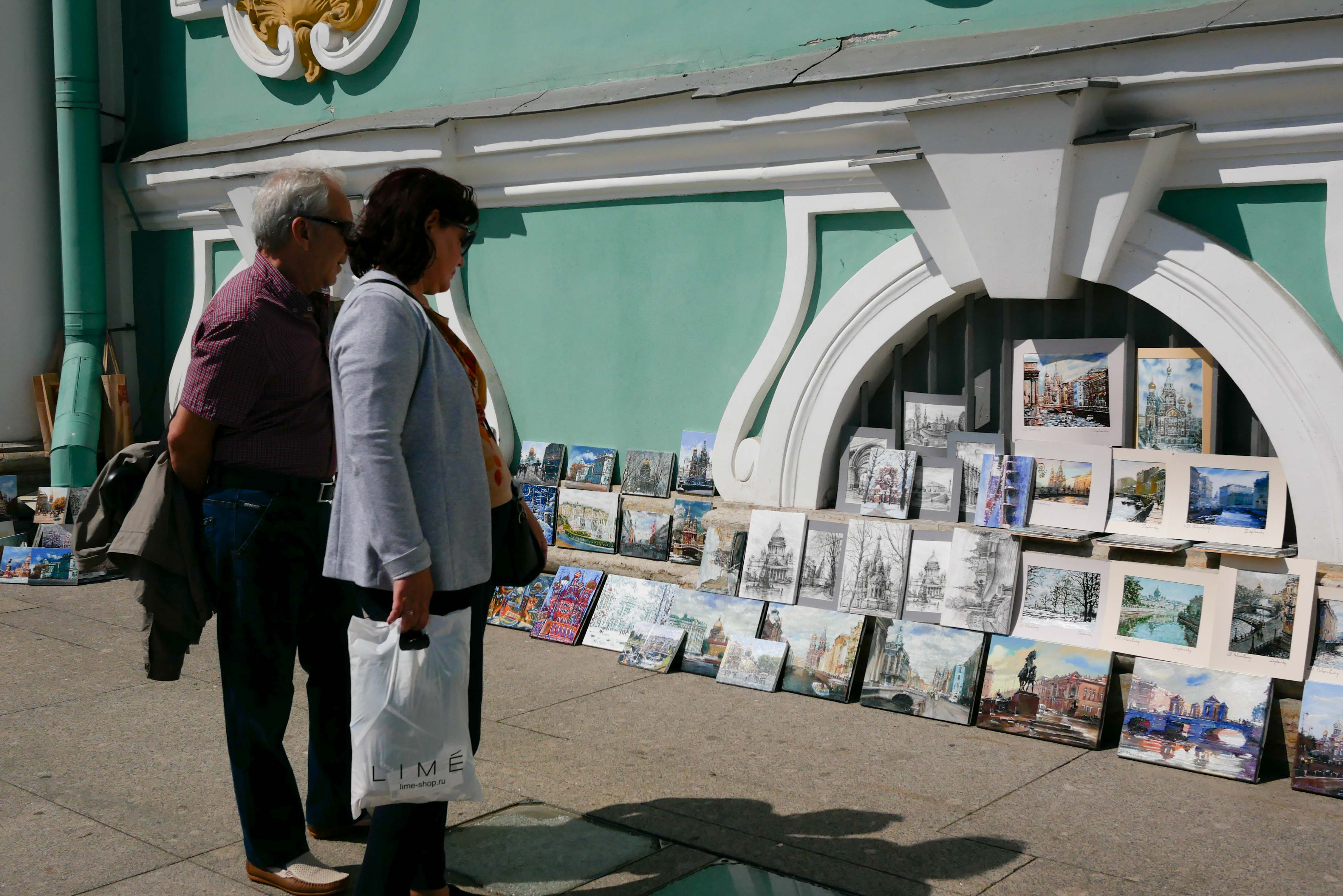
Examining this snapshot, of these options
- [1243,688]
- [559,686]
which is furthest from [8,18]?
[1243,688]

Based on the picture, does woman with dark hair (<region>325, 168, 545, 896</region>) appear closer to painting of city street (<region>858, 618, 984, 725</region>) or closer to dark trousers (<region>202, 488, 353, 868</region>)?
dark trousers (<region>202, 488, 353, 868</region>)

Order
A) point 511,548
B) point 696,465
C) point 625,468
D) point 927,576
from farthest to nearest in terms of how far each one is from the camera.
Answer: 1. point 625,468
2. point 696,465
3. point 927,576
4. point 511,548

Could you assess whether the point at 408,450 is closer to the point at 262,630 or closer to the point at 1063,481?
the point at 262,630

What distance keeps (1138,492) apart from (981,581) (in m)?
0.67

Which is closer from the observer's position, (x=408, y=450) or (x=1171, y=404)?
(x=408, y=450)

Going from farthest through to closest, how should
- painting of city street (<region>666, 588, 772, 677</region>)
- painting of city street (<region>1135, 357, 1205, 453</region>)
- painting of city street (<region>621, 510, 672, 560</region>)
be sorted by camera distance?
painting of city street (<region>621, 510, 672, 560</region>) → painting of city street (<region>666, 588, 772, 677</region>) → painting of city street (<region>1135, 357, 1205, 453</region>)

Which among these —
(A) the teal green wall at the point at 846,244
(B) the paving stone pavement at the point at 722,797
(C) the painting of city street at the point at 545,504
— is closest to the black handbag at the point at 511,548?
(B) the paving stone pavement at the point at 722,797

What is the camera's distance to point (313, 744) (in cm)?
337

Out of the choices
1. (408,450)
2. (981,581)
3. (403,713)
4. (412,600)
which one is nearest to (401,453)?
(408,450)

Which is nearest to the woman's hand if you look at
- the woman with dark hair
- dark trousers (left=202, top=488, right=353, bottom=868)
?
the woman with dark hair

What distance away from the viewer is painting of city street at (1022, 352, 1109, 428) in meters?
4.54

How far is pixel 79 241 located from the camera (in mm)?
7926

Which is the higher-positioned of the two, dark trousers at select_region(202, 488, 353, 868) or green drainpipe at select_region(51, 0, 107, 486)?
green drainpipe at select_region(51, 0, 107, 486)

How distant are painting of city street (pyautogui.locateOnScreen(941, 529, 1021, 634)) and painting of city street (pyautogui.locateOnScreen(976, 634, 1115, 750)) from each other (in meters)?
0.12
